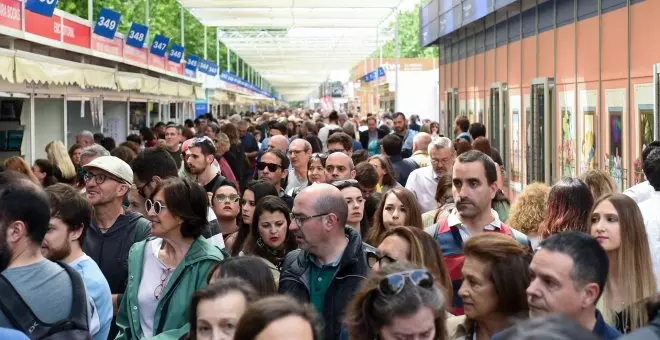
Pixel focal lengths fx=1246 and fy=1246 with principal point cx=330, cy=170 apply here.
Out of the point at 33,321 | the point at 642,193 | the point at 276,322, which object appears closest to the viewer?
the point at 276,322

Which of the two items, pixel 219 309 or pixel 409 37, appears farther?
pixel 409 37

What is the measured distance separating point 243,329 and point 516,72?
746 inches

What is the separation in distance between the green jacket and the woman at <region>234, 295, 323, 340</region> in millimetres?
2224

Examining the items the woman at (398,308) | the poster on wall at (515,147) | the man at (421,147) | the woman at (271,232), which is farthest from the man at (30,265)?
the poster on wall at (515,147)

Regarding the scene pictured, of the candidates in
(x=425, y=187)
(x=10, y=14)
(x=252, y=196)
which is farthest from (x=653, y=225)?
(x=10, y=14)

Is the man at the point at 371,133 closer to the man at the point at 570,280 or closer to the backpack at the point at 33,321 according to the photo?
the backpack at the point at 33,321

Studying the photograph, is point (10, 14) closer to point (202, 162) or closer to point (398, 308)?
point (202, 162)

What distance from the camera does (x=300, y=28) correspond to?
48625 mm

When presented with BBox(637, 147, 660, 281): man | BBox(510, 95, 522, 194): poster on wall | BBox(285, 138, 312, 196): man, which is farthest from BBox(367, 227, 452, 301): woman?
BBox(510, 95, 522, 194): poster on wall

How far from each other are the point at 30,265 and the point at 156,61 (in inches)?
1122

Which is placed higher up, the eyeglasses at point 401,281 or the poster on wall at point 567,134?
the poster on wall at point 567,134

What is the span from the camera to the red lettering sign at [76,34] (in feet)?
68.6

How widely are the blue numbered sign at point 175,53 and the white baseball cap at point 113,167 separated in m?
29.3

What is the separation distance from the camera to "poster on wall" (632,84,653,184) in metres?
13.2
